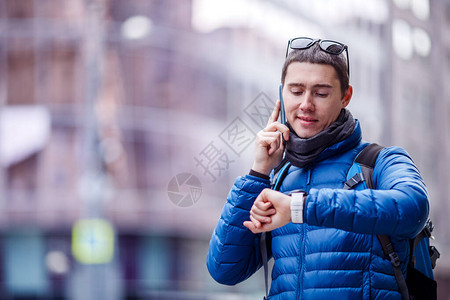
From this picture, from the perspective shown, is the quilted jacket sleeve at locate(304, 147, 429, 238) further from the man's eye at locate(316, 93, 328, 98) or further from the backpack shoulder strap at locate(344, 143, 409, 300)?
the man's eye at locate(316, 93, 328, 98)

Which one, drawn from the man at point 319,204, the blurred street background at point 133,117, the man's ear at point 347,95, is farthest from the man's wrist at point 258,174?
the blurred street background at point 133,117

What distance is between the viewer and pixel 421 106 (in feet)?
120

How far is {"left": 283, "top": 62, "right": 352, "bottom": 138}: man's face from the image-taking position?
7.69 feet

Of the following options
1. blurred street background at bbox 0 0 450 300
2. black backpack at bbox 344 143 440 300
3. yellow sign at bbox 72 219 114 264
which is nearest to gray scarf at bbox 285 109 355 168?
black backpack at bbox 344 143 440 300

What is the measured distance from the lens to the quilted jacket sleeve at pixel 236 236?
2.43 metres

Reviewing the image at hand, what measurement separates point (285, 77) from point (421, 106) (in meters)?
35.4

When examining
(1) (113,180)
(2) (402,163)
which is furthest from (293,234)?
(1) (113,180)

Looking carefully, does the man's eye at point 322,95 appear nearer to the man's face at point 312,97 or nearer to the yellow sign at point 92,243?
the man's face at point 312,97

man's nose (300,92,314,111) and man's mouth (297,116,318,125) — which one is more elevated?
man's nose (300,92,314,111)

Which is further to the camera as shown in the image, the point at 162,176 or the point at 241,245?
the point at 162,176

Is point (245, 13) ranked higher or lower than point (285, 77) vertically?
higher

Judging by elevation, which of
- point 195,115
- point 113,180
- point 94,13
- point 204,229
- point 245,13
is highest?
point 245,13

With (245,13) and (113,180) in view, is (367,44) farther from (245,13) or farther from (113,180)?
(113,180)

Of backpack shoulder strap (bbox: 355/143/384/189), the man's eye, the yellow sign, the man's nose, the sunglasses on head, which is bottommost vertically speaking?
the yellow sign
